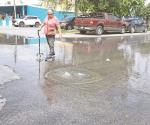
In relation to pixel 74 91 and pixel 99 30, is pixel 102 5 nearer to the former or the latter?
pixel 99 30

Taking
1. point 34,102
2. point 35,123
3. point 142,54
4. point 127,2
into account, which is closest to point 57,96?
point 34,102

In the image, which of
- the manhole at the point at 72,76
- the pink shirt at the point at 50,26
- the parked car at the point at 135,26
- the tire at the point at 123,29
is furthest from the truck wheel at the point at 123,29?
the manhole at the point at 72,76

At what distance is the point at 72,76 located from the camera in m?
10.0

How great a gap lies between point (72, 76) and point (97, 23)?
718 inches

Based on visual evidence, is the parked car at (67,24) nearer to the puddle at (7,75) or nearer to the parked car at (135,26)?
the parked car at (135,26)

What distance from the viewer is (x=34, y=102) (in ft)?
23.9

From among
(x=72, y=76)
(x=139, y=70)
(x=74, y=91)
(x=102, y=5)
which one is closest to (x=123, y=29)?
(x=102, y=5)

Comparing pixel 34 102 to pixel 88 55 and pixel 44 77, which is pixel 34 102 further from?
pixel 88 55

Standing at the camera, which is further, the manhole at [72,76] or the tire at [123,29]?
the tire at [123,29]

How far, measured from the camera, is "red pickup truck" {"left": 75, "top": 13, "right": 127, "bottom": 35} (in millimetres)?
27605

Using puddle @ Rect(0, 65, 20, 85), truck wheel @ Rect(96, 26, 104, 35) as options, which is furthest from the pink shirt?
truck wheel @ Rect(96, 26, 104, 35)

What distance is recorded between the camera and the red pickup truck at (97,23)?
27605 mm

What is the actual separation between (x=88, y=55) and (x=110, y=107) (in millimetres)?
7818

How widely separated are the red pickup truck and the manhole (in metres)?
16.5
